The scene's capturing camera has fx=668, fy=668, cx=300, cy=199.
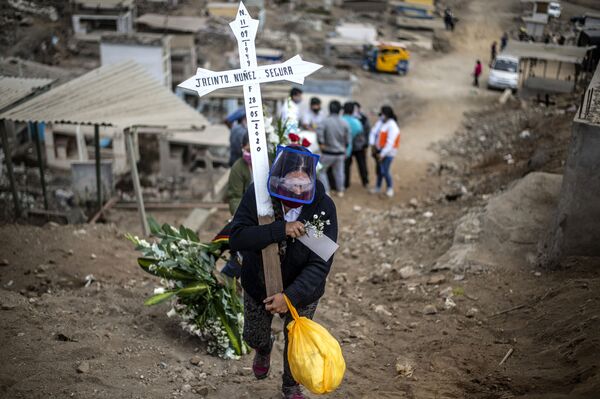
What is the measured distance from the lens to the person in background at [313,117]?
39.4ft

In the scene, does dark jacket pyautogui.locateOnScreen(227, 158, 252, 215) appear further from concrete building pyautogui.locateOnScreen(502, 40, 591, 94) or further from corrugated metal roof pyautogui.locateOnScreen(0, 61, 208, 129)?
concrete building pyautogui.locateOnScreen(502, 40, 591, 94)

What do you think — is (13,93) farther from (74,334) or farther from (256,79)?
(256,79)

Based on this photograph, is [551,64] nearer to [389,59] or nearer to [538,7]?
[538,7]

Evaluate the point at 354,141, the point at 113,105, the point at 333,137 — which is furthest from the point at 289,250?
the point at 354,141

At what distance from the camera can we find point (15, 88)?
31.2 feet

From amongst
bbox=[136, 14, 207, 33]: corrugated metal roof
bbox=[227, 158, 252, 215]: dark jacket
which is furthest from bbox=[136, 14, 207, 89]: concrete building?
bbox=[227, 158, 252, 215]: dark jacket

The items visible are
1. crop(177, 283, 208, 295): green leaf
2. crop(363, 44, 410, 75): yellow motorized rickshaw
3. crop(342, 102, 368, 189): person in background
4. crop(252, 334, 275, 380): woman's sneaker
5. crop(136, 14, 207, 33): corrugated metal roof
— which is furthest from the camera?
crop(363, 44, 410, 75): yellow motorized rickshaw

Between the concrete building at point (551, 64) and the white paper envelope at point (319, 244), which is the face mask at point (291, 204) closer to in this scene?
the white paper envelope at point (319, 244)

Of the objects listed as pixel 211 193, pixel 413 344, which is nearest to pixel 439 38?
pixel 211 193

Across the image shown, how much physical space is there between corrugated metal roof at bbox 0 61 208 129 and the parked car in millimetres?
10197

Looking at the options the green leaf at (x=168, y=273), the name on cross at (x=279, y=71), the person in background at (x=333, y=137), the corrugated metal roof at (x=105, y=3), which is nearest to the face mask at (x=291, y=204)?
the name on cross at (x=279, y=71)

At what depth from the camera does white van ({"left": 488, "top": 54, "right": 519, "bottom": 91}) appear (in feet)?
82.8

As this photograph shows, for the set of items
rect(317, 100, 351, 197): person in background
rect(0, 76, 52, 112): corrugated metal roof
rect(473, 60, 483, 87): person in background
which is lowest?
rect(473, 60, 483, 87): person in background

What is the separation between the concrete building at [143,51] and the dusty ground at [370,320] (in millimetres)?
7650
